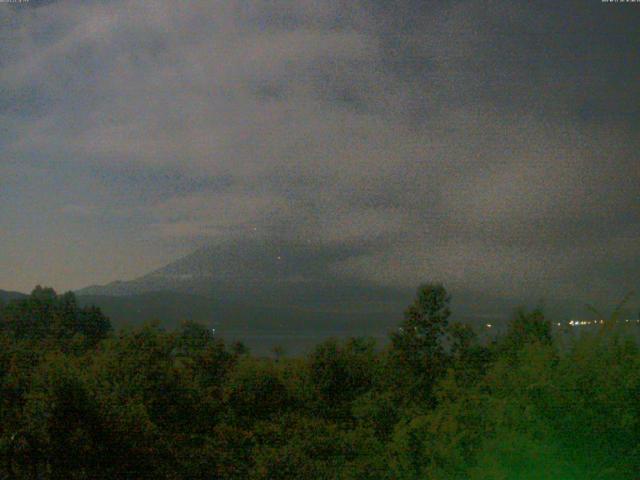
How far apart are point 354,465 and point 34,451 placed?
5095mm

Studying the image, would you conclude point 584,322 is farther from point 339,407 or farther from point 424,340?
point 339,407

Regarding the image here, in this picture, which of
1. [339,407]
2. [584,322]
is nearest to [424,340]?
[339,407]

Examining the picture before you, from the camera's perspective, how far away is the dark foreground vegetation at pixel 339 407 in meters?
5.38

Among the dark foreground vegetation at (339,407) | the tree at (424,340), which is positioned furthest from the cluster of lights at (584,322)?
the tree at (424,340)

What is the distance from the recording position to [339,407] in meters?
18.1

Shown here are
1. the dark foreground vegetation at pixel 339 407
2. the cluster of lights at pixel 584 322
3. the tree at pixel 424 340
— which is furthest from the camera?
the tree at pixel 424 340

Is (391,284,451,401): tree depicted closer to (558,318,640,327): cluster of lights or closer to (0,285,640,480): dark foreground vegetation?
(0,285,640,480): dark foreground vegetation

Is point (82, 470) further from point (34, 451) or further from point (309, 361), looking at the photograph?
point (309, 361)

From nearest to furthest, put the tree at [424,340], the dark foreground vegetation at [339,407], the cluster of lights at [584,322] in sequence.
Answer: the dark foreground vegetation at [339,407] < the cluster of lights at [584,322] < the tree at [424,340]

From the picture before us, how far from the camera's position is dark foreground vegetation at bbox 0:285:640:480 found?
5.38m

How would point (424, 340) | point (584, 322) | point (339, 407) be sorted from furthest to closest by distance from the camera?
point (339, 407), point (424, 340), point (584, 322)

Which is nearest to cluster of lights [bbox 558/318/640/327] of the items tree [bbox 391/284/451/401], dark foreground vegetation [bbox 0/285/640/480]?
dark foreground vegetation [bbox 0/285/640/480]

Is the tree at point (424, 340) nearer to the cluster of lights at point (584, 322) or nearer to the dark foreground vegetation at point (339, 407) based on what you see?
the dark foreground vegetation at point (339, 407)

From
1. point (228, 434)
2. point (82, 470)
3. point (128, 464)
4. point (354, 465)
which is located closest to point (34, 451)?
point (82, 470)
